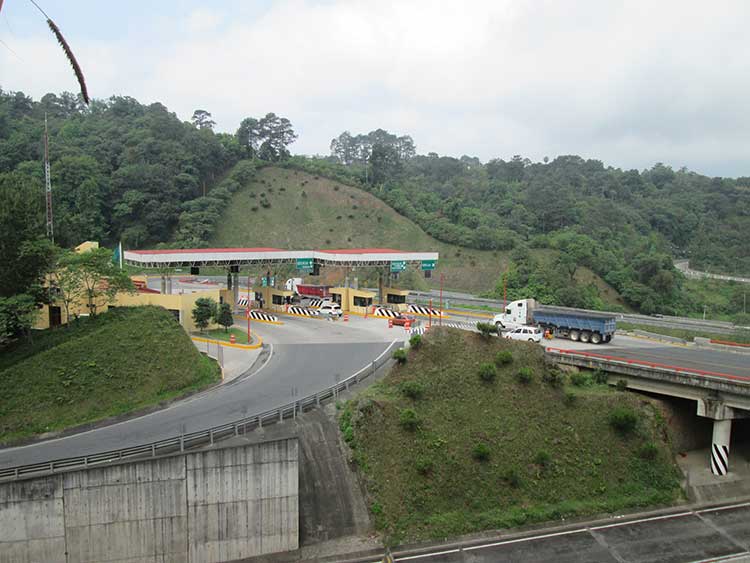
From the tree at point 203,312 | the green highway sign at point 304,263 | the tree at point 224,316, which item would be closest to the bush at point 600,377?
the tree at point 224,316

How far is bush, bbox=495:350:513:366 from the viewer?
26.8 meters

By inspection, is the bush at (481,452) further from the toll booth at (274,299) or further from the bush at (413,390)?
the toll booth at (274,299)

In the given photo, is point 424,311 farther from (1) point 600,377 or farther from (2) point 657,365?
(2) point 657,365

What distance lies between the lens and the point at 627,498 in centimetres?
2280

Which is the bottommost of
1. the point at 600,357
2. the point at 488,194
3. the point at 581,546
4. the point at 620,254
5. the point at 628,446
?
the point at 581,546

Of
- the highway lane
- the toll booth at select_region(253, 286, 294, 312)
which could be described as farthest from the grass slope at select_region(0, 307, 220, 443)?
the toll booth at select_region(253, 286, 294, 312)

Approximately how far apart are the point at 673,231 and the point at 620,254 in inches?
1300

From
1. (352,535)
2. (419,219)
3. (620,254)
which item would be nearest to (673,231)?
(620,254)

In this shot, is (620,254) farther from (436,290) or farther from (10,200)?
(10,200)

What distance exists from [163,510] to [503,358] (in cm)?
1609

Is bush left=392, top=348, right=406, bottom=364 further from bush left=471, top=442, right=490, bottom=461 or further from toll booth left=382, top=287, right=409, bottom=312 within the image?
toll booth left=382, top=287, right=409, bottom=312

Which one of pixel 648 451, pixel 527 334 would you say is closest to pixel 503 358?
pixel 648 451

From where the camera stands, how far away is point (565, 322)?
1587 inches

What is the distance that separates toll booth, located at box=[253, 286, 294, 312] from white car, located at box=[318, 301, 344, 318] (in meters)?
4.05
